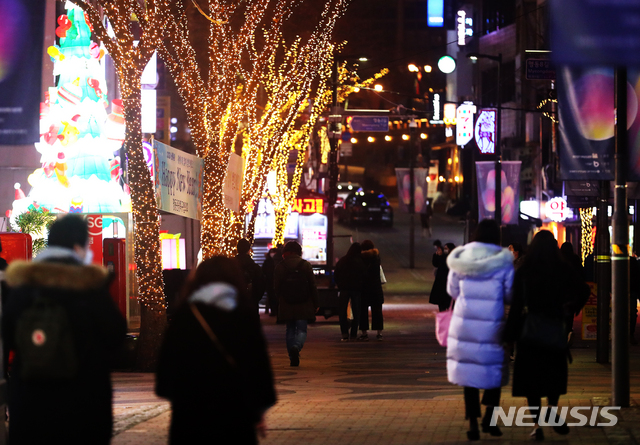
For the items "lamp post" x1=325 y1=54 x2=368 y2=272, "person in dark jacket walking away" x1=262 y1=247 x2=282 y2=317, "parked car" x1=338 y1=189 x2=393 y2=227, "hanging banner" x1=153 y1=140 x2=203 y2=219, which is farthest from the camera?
"parked car" x1=338 y1=189 x2=393 y2=227

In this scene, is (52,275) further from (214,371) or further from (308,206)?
(308,206)

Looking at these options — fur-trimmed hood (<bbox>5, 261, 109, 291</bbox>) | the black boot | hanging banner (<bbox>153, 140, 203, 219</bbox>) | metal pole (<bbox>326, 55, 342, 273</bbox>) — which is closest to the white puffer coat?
the black boot

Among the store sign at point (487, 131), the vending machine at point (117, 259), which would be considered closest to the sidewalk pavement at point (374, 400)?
the vending machine at point (117, 259)

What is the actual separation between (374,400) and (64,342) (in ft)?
19.7

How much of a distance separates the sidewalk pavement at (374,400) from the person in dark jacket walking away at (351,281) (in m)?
0.62

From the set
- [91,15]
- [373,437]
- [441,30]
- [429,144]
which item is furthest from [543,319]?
[429,144]

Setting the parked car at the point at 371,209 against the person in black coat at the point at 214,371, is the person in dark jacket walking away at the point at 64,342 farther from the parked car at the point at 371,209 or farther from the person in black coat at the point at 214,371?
the parked car at the point at 371,209

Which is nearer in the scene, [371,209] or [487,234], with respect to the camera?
[487,234]

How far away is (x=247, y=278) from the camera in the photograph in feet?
48.8

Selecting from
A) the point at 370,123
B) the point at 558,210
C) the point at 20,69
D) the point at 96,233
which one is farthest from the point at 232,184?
the point at 558,210

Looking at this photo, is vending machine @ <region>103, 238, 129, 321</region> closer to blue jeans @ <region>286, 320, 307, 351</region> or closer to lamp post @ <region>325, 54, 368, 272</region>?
blue jeans @ <region>286, 320, 307, 351</region>

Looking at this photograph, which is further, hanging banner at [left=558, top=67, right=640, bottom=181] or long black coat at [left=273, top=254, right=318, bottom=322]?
long black coat at [left=273, top=254, right=318, bottom=322]

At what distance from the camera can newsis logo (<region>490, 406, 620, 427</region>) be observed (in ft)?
25.9

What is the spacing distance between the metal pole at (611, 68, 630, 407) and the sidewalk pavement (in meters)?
0.49
